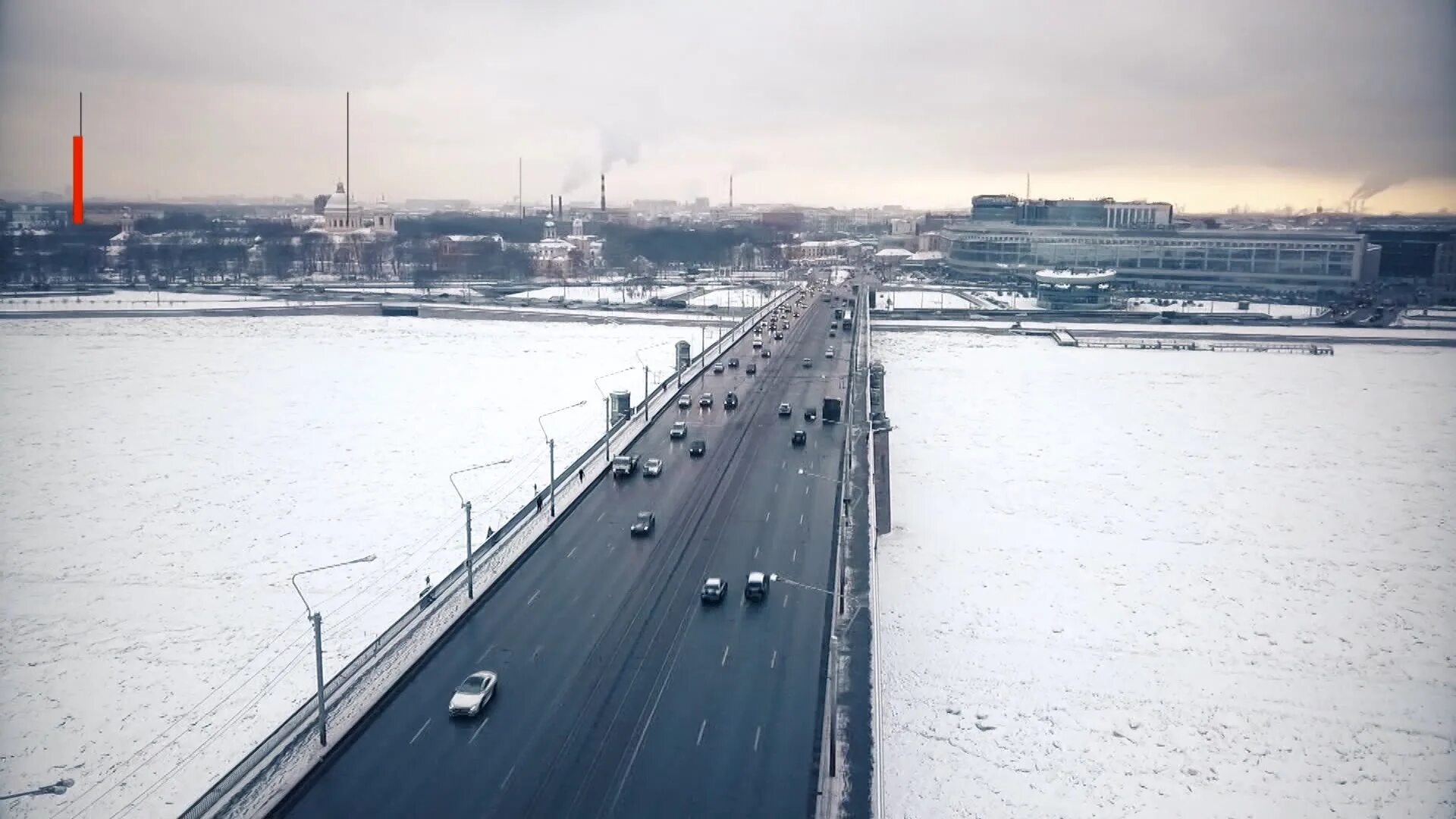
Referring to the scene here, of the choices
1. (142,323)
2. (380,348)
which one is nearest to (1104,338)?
(380,348)

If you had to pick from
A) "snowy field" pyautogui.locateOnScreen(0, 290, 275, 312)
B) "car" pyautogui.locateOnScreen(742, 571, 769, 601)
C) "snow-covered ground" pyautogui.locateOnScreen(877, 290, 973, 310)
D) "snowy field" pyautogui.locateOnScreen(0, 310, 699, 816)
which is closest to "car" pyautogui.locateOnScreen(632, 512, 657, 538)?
"car" pyautogui.locateOnScreen(742, 571, 769, 601)

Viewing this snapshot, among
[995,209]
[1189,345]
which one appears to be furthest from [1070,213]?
[1189,345]

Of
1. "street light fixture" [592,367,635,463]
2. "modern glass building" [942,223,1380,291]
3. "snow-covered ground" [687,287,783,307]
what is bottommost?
"street light fixture" [592,367,635,463]

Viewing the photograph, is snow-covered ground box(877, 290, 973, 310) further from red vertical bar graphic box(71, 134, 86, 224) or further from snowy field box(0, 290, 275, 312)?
red vertical bar graphic box(71, 134, 86, 224)

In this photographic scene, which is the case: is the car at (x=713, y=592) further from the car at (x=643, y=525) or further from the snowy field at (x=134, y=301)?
the snowy field at (x=134, y=301)

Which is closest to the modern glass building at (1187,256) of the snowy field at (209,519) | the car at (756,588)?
the snowy field at (209,519)

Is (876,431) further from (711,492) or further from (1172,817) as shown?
(1172,817)
